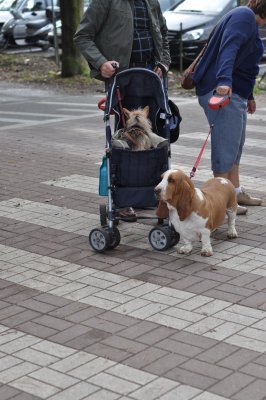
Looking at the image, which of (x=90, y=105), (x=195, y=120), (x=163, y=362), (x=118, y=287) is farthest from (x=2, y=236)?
(x=90, y=105)

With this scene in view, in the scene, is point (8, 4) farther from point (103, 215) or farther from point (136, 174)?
point (136, 174)

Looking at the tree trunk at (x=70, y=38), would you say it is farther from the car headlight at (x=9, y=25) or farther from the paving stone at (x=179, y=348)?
the paving stone at (x=179, y=348)

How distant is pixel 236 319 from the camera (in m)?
5.17

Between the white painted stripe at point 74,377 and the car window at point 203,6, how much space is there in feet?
53.5

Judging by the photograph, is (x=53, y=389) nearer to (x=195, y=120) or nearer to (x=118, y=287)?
(x=118, y=287)

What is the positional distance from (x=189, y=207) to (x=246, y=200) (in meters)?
1.75

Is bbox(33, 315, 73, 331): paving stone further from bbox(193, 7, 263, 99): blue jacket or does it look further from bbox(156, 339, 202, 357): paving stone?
bbox(193, 7, 263, 99): blue jacket

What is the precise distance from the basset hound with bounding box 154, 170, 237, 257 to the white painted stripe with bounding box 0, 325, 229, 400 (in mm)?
1782

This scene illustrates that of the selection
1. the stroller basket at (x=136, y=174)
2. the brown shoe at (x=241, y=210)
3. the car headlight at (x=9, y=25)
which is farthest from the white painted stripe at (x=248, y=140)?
the car headlight at (x=9, y=25)

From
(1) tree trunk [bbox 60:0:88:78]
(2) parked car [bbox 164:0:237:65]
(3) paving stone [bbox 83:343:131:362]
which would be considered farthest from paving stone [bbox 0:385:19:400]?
(2) parked car [bbox 164:0:237:65]

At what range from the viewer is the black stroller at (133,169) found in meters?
6.49

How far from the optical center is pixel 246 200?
7852 mm

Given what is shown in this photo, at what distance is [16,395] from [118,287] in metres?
1.66

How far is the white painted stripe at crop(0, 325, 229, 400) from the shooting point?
4.23 m
